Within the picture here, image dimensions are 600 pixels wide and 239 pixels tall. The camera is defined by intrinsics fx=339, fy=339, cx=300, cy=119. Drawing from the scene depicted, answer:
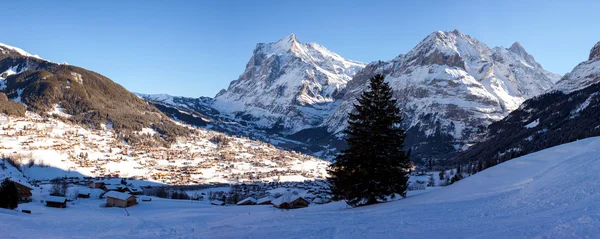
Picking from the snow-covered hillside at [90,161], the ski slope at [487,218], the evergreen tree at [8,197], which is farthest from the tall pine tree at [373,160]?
the snow-covered hillside at [90,161]

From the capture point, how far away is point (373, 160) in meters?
26.8

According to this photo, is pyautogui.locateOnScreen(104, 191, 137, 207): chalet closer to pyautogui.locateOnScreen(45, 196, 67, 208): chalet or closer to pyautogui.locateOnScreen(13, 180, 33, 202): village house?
pyautogui.locateOnScreen(45, 196, 67, 208): chalet

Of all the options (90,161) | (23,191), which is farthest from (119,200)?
(90,161)

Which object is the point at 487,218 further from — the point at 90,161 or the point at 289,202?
the point at 90,161

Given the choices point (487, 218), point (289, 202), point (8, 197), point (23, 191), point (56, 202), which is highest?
point (487, 218)

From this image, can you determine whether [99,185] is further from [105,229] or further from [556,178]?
[556,178]

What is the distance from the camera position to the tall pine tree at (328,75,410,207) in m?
26.8

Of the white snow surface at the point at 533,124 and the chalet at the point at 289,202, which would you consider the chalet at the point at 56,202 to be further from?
the white snow surface at the point at 533,124

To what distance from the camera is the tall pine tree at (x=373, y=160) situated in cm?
2677

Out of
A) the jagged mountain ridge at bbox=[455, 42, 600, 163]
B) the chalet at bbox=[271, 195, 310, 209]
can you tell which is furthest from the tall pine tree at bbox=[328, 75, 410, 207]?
the jagged mountain ridge at bbox=[455, 42, 600, 163]

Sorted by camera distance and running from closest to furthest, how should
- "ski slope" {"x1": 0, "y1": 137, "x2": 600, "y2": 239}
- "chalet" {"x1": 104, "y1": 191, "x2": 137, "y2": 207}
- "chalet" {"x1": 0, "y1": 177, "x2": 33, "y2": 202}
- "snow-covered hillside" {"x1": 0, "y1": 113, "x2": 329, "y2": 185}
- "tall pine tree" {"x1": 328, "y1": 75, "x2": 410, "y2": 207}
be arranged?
"ski slope" {"x1": 0, "y1": 137, "x2": 600, "y2": 239}
"tall pine tree" {"x1": 328, "y1": 75, "x2": 410, "y2": 207}
"chalet" {"x1": 104, "y1": 191, "x2": 137, "y2": 207}
"chalet" {"x1": 0, "y1": 177, "x2": 33, "y2": 202}
"snow-covered hillside" {"x1": 0, "y1": 113, "x2": 329, "y2": 185}

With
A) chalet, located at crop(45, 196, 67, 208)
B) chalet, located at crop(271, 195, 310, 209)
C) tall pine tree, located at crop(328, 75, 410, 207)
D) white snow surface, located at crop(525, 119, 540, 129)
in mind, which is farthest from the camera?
white snow surface, located at crop(525, 119, 540, 129)

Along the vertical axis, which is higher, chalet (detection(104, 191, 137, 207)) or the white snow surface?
the white snow surface

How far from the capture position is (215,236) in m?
17.1
